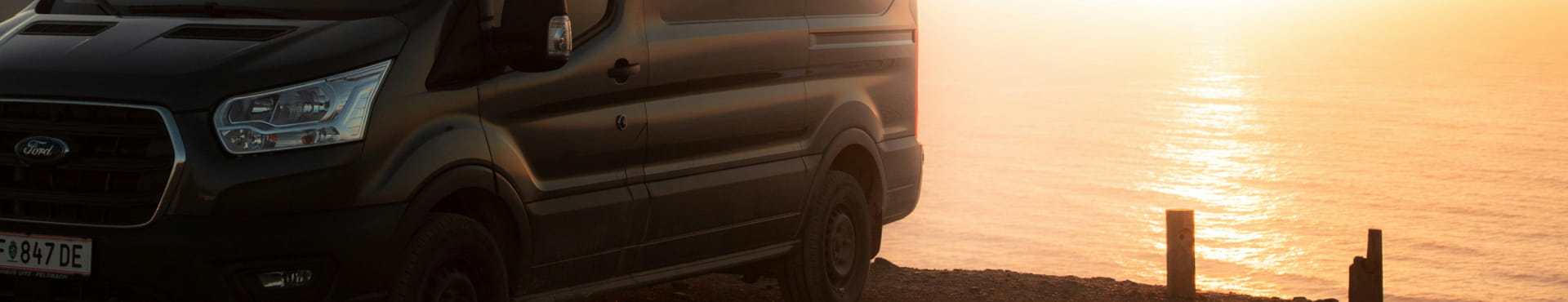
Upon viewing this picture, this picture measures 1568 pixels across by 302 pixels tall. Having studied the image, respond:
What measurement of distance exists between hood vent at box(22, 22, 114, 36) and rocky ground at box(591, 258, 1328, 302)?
3763 mm

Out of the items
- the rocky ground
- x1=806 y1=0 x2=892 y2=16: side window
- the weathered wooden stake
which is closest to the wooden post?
the rocky ground

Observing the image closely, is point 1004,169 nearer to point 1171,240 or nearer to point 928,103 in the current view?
point 928,103

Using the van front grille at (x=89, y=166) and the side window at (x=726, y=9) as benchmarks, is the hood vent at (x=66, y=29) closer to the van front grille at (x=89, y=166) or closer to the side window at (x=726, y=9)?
the van front grille at (x=89, y=166)

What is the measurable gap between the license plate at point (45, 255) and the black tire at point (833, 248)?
3.44m

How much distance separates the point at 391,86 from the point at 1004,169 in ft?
389

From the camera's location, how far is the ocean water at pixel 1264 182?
88062 mm

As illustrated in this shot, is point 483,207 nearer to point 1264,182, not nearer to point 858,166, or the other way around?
point 858,166

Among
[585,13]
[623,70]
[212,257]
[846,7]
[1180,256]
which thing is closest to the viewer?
[212,257]

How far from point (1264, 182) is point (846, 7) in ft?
379

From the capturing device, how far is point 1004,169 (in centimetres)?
Result: 12219

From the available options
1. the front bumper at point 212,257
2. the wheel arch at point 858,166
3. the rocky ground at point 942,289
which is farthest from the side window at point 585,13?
the rocky ground at point 942,289

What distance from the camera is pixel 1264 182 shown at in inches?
4683

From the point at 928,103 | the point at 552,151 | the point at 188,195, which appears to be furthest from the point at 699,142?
the point at 928,103

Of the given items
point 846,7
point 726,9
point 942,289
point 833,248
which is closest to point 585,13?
point 726,9
